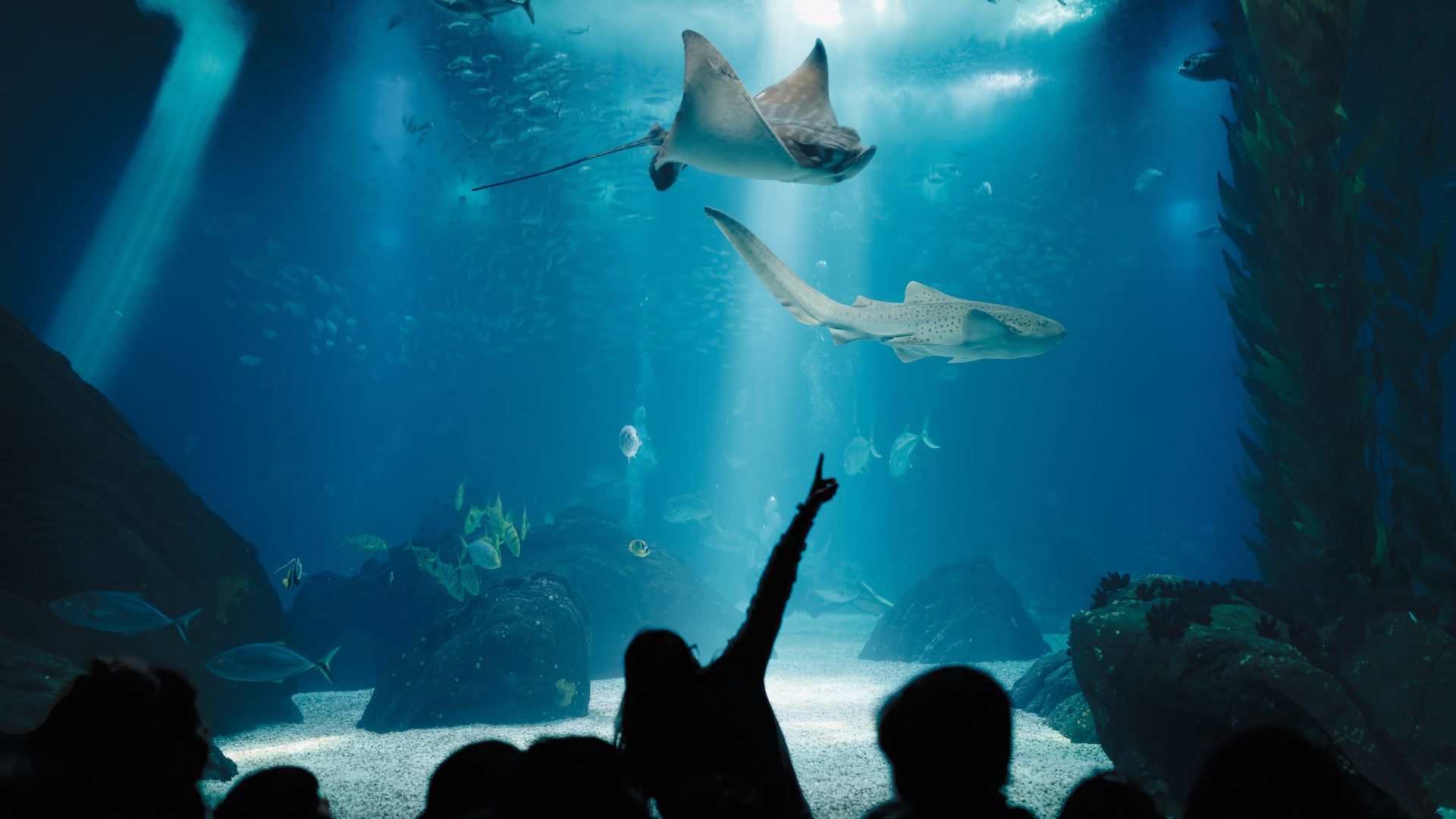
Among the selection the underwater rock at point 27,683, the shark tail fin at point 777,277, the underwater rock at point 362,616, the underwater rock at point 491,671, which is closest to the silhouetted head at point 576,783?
the shark tail fin at point 777,277

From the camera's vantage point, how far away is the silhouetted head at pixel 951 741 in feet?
3.51

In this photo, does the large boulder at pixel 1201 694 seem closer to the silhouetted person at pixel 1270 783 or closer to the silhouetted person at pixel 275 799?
the silhouetted person at pixel 1270 783

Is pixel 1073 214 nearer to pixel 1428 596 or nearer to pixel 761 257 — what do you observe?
pixel 1428 596

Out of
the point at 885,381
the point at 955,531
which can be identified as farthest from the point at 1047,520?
the point at 885,381

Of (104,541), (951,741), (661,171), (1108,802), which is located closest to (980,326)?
(661,171)

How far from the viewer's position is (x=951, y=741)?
1070 millimetres

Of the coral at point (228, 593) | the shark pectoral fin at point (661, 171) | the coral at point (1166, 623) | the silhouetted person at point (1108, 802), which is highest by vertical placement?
the shark pectoral fin at point (661, 171)

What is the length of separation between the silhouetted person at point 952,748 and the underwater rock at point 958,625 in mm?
10181

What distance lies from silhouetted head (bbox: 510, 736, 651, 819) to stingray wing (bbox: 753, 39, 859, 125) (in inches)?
168

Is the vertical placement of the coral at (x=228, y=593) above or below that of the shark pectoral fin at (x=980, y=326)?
below

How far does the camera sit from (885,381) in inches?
1307

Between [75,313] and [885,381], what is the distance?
112 feet

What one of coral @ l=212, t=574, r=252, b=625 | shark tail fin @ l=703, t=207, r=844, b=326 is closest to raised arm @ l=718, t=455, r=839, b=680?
shark tail fin @ l=703, t=207, r=844, b=326

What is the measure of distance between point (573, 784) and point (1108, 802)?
38.9 inches
